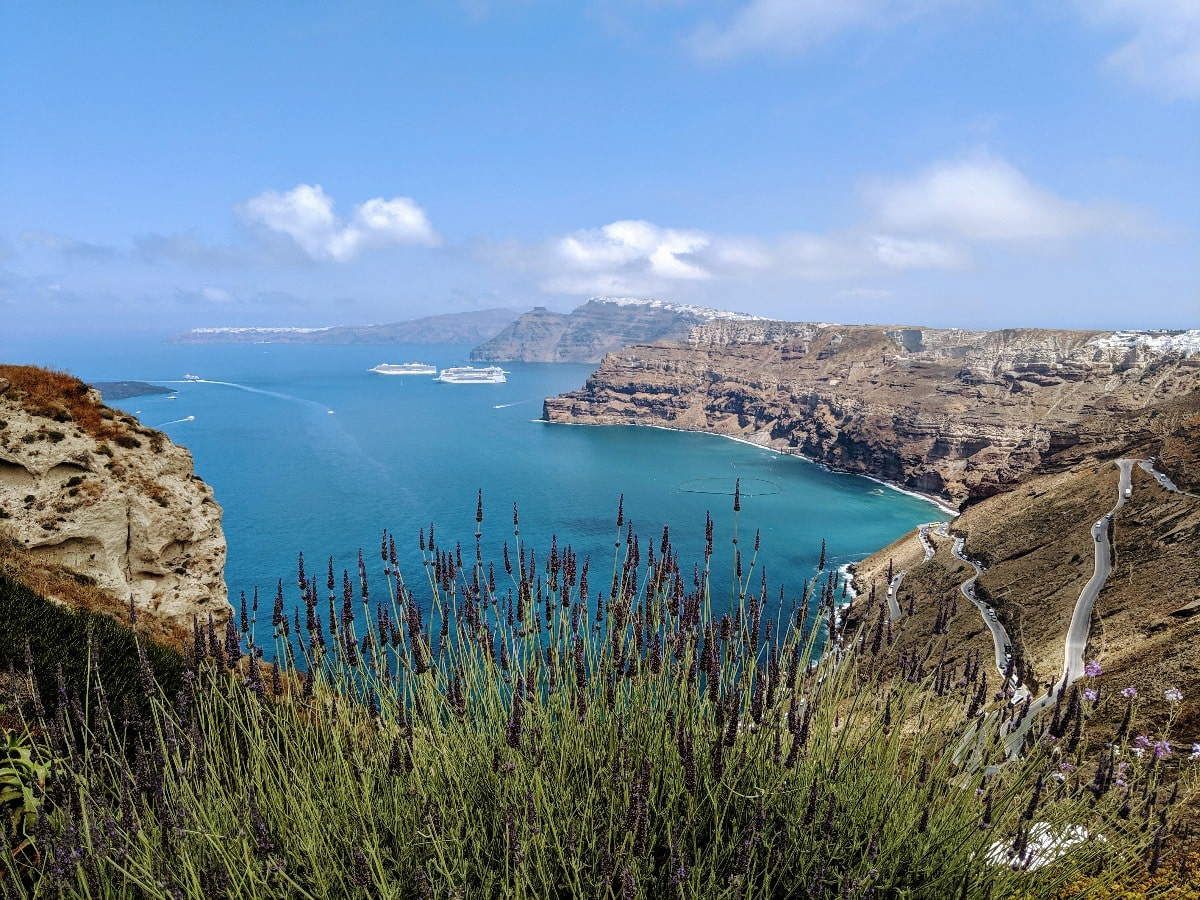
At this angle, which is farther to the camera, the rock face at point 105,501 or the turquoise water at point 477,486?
the turquoise water at point 477,486

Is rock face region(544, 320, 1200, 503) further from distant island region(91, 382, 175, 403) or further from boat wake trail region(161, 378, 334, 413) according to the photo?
distant island region(91, 382, 175, 403)

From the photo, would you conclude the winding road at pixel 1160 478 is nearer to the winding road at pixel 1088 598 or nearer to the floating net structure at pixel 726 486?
the winding road at pixel 1088 598

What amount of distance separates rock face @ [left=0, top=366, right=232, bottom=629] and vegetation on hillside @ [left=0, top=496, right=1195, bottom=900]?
9442 mm

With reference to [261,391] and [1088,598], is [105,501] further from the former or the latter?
[261,391]

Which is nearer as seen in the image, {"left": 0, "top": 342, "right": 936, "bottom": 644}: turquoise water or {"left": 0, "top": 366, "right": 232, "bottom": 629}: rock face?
{"left": 0, "top": 366, "right": 232, "bottom": 629}: rock face

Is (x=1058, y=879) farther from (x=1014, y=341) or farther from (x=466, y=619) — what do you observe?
(x=1014, y=341)

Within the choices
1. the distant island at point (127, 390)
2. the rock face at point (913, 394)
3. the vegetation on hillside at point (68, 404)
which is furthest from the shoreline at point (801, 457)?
the distant island at point (127, 390)

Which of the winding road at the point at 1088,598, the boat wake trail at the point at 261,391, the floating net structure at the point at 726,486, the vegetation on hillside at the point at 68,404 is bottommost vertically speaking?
the floating net structure at the point at 726,486

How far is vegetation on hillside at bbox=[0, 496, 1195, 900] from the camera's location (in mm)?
3363

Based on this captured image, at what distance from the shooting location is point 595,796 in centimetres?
407

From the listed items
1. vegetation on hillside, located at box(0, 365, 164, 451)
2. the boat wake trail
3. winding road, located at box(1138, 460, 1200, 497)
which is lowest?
winding road, located at box(1138, 460, 1200, 497)

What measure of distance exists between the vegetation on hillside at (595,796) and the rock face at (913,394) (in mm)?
58354

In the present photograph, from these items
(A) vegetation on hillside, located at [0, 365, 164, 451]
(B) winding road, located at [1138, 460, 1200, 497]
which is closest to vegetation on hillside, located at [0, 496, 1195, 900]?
(A) vegetation on hillside, located at [0, 365, 164, 451]

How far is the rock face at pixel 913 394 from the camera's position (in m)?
74.2
